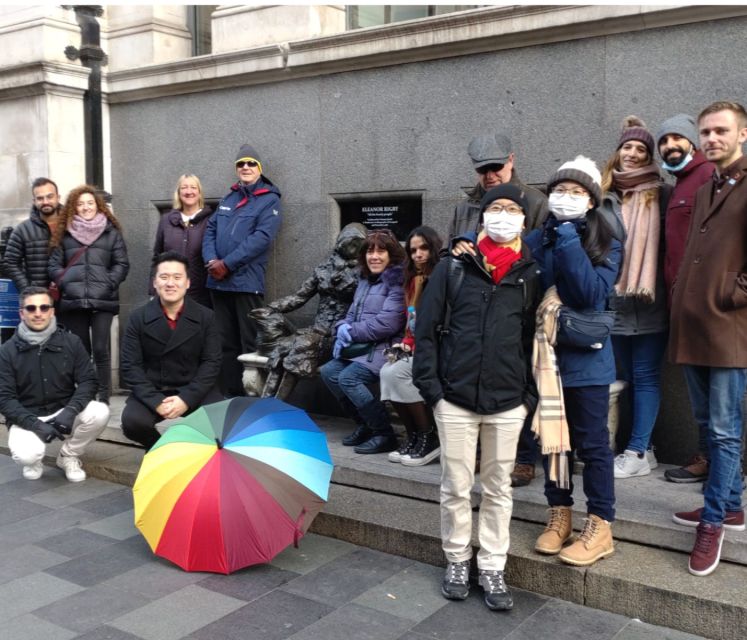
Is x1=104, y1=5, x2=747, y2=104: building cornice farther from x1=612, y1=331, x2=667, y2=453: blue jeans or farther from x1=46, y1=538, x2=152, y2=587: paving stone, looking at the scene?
x1=46, y1=538, x2=152, y2=587: paving stone

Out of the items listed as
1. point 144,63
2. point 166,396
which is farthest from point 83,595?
point 144,63

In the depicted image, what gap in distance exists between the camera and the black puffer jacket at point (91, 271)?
731 cm

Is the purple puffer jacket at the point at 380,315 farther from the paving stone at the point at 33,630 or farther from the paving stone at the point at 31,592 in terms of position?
the paving stone at the point at 33,630

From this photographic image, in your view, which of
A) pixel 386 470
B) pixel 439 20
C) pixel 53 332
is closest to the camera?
pixel 386 470

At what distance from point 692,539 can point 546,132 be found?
3.06 meters

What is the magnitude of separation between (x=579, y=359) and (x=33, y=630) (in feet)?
8.79

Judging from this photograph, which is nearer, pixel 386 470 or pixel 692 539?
pixel 692 539

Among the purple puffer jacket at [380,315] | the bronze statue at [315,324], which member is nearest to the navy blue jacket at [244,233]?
the bronze statue at [315,324]

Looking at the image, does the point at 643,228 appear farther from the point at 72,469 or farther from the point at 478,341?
the point at 72,469

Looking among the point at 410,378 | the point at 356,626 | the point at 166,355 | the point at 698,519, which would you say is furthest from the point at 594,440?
the point at 166,355

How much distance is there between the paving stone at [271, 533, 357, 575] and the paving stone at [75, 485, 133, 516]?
131 centimetres

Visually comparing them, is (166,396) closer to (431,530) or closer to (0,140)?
(431,530)

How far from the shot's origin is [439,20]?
6449 millimetres

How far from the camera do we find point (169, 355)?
5.62 metres
